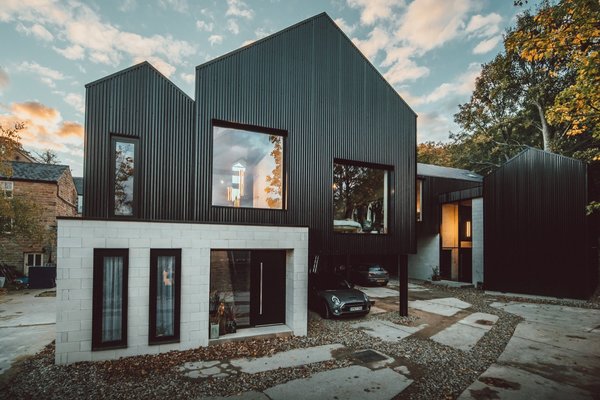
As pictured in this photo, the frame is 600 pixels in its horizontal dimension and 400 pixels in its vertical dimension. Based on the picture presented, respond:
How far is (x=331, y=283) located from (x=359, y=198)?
3.27 metres

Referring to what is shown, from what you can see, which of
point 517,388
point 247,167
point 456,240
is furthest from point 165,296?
point 456,240

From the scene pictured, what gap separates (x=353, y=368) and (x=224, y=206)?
4.90m

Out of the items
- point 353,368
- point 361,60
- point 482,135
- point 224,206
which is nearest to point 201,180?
point 224,206

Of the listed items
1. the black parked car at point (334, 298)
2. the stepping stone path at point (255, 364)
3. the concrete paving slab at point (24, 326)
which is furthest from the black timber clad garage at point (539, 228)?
the concrete paving slab at point (24, 326)

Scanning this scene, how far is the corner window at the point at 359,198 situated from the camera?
951 cm

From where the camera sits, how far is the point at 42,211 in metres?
18.8

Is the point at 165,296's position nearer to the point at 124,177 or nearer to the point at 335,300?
the point at 124,177

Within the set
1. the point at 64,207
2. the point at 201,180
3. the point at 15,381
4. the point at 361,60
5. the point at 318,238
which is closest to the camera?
the point at 15,381

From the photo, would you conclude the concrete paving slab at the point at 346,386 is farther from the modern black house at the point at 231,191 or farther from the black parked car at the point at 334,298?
the black parked car at the point at 334,298

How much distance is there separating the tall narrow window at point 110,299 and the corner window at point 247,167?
8.62 ft

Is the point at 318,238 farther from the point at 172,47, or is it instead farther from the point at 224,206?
the point at 172,47

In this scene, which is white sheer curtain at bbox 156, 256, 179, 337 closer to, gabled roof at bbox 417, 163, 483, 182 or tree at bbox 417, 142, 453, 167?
gabled roof at bbox 417, 163, 483, 182

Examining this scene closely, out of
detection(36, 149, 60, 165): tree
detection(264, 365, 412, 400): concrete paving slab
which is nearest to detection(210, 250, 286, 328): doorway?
detection(264, 365, 412, 400): concrete paving slab

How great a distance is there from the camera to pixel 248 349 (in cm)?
676
